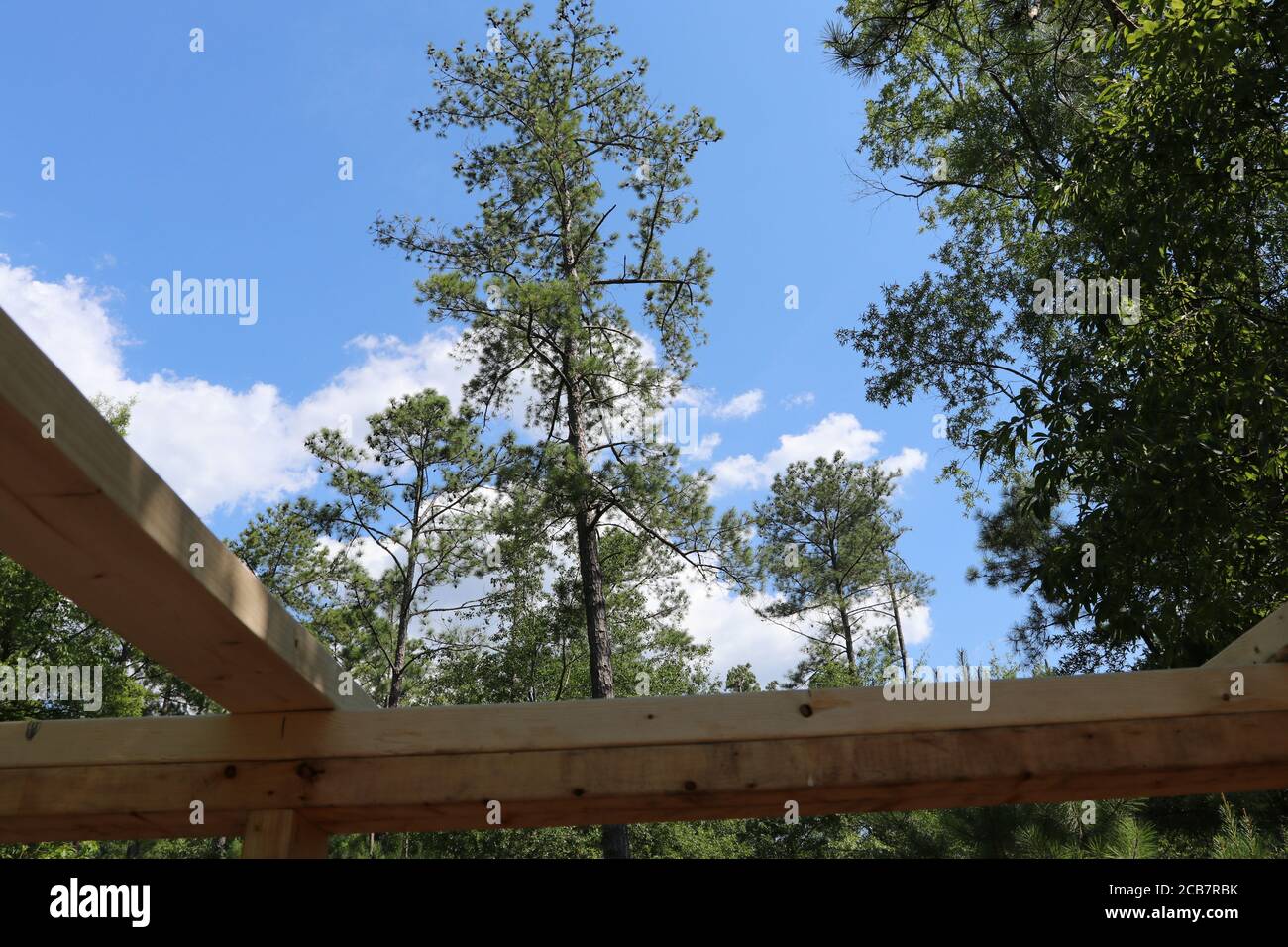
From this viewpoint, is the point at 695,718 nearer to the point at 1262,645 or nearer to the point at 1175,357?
the point at 1262,645

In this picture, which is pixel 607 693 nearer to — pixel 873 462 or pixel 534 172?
pixel 534 172

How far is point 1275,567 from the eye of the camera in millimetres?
5484

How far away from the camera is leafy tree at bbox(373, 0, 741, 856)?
11.4m

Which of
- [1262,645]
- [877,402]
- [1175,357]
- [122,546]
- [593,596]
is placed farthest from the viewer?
[877,402]

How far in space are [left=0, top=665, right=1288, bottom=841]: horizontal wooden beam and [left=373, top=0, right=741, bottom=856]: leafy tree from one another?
29.4 ft

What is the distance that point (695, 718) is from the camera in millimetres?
2137

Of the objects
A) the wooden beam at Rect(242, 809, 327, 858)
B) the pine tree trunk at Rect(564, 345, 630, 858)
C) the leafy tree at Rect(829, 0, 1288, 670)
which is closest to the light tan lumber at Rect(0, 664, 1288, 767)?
the wooden beam at Rect(242, 809, 327, 858)

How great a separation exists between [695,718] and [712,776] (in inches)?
5.2

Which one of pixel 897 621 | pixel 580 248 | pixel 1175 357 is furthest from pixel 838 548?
pixel 1175 357

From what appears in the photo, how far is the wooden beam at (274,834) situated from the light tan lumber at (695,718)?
135 millimetres
